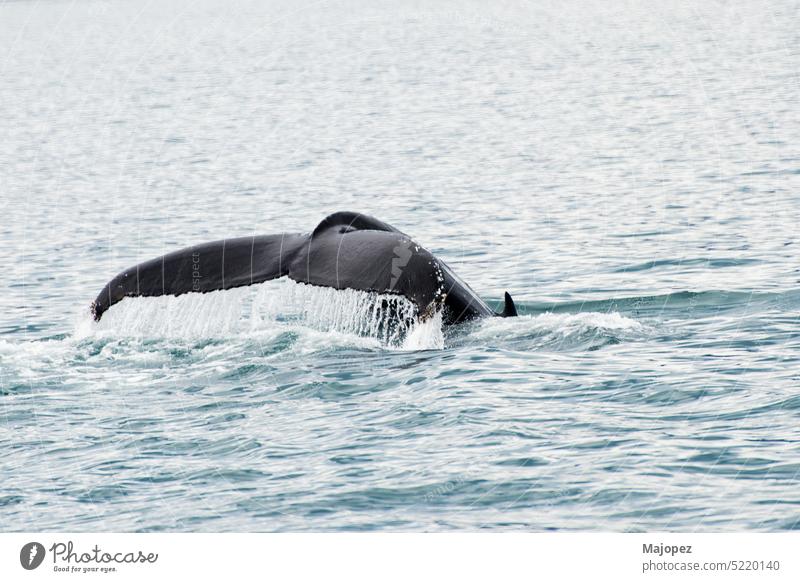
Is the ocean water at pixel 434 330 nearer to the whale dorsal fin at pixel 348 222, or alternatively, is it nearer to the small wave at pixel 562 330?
the small wave at pixel 562 330

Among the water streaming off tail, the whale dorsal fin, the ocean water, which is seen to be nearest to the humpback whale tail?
the whale dorsal fin

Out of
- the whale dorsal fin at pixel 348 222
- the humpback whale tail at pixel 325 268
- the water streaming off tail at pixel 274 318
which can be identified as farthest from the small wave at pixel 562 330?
the whale dorsal fin at pixel 348 222

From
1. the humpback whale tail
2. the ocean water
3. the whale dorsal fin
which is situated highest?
the whale dorsal fin

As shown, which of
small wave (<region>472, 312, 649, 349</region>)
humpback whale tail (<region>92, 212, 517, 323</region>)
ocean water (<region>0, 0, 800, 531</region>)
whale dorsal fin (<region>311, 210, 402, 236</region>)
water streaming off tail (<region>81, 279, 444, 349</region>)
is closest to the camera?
ocean water (<region>0, 0, 800, 531</region>)

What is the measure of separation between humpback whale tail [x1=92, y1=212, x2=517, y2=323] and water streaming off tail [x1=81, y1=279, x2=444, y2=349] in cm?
12

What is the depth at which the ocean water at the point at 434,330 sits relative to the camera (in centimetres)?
793

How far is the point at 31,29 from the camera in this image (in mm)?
101500

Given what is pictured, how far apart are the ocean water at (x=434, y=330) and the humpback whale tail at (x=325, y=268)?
0.28 metres

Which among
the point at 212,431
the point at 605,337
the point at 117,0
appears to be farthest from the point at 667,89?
the point at 117,0

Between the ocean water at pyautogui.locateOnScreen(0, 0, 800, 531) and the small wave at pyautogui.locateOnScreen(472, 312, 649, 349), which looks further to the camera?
the small wave at pyautogui.locateOnScreen(472, 312, 649, 349)

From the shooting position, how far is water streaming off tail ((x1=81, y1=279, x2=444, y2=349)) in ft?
35.0

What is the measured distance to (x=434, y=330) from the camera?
10648 mm

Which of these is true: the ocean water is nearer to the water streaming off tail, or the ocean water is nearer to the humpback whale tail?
the water streaming off tail
